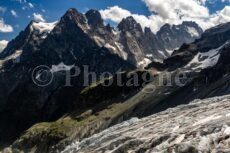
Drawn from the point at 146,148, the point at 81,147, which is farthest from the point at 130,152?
the point at 81,147

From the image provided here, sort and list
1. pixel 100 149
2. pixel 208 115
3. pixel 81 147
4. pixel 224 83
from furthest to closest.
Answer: pixel 224 83 < pixel 81 147 < pixel 100 149 < pixel 208 115

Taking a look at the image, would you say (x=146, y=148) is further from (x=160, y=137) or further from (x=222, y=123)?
(x=222, y=123)

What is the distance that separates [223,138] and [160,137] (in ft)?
21.9

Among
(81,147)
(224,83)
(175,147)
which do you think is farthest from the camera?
(224,83)

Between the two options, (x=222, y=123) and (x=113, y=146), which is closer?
(x=222, y=123)

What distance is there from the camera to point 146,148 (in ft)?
102

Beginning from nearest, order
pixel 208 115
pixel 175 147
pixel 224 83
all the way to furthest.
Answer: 1. pixel 175 147
2. pixel 208 115
3. pixel 224 83

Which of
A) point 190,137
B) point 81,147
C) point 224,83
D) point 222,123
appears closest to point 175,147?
point 190,137

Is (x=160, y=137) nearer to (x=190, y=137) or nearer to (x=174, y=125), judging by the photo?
(x=190, y=137)

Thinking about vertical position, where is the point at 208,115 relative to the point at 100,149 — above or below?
above

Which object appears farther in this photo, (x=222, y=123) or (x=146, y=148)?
(x=146, y=148)

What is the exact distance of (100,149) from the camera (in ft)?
130

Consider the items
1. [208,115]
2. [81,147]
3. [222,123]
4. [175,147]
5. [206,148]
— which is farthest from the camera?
[81,147]

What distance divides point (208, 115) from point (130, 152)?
8.60 meters
